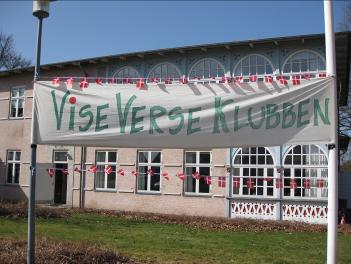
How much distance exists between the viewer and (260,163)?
1878 centimetres

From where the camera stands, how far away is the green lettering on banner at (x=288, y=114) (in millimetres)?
6043

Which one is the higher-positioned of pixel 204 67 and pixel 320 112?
pixel 204 67

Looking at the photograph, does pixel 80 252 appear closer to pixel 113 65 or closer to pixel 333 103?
pixel 333 103

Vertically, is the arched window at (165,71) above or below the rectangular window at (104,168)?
above

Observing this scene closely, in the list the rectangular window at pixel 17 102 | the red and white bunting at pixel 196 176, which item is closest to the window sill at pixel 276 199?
the red and white bunting at pixel 196 176

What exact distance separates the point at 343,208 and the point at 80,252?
569 inches

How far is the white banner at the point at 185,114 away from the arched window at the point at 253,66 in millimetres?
13195

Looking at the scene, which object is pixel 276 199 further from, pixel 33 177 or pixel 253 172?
pixel 33 177

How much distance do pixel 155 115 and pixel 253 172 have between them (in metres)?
12.9

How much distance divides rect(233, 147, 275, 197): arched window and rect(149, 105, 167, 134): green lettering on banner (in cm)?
1226

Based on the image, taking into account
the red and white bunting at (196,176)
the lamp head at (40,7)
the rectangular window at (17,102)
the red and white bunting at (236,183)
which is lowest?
the red and white bunting at (236,183)

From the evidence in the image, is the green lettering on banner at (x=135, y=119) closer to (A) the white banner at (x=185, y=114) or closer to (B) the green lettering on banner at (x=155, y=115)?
(A) the white banner at (x=185, y=114)

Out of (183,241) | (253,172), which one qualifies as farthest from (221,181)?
(183,241)

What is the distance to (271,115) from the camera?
615cm
